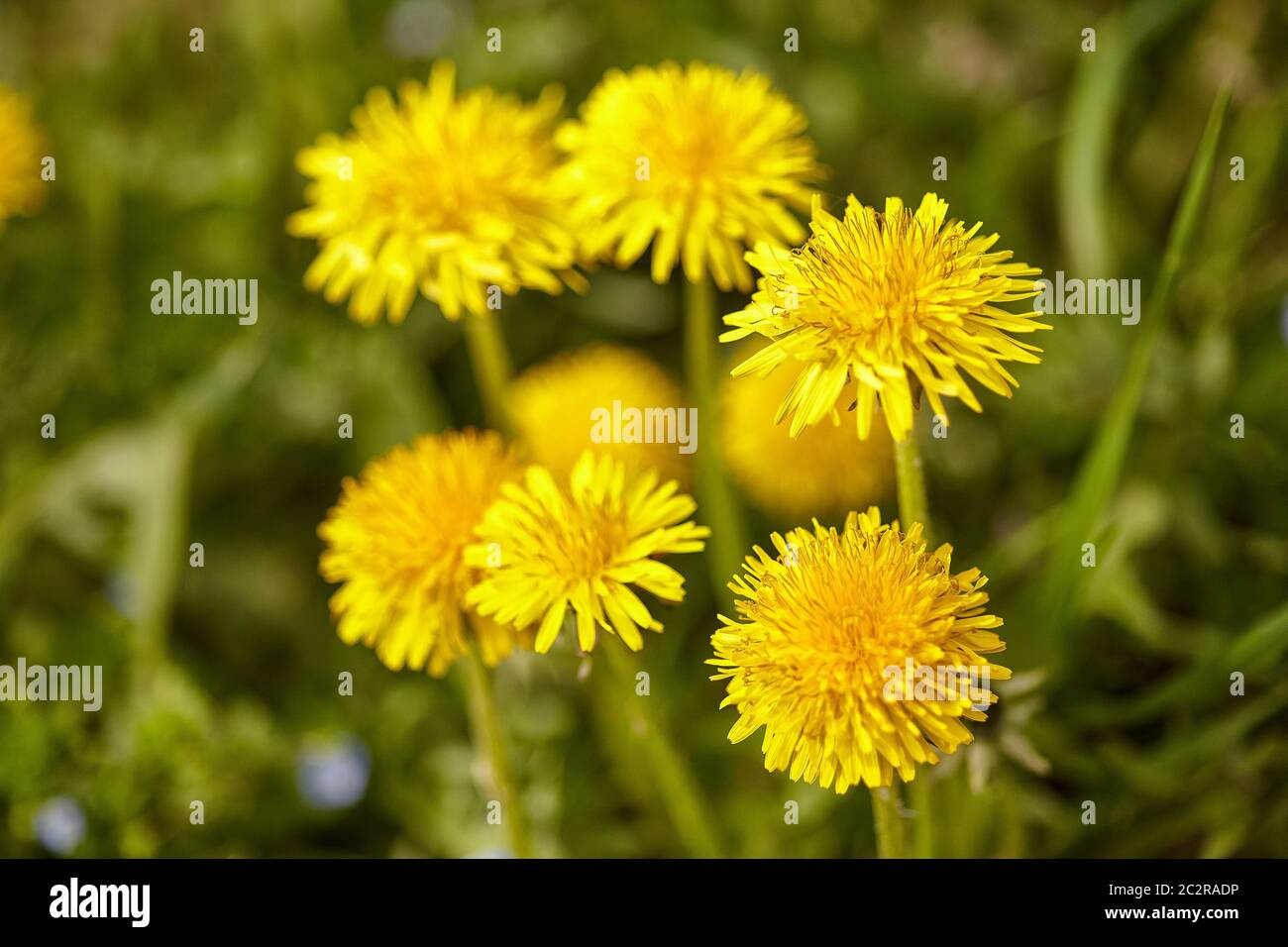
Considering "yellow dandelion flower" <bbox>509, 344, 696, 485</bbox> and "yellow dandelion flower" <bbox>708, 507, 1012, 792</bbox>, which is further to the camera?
"yellow dandelion flower" <bbox>509, 344, 696, 485</bbox>

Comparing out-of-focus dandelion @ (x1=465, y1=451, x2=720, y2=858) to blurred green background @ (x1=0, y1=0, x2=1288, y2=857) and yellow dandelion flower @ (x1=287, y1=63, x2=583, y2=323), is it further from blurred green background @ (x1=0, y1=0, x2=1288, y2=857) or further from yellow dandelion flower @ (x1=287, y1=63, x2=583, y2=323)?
yellow dandelion flower @ (x1=287, y1=63, x2=583, y2=323)

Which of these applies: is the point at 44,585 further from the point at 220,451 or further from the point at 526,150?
the point at 526,150

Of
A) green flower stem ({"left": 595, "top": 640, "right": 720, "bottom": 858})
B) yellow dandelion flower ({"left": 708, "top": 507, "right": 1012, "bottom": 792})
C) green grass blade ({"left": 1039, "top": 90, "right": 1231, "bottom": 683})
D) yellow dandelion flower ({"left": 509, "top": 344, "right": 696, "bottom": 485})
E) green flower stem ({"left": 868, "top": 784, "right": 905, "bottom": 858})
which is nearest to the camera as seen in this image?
yellow dandelion flower ({"left": 708, "top": 507, "right": 1012, "bottom": 792})

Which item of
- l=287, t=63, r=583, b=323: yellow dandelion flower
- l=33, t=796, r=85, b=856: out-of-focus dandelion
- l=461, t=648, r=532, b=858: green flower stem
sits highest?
l=287, t=63, r=583, b=323: yellow dandelion flower

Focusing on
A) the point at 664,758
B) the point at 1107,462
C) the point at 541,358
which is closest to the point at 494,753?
the point at 664,758

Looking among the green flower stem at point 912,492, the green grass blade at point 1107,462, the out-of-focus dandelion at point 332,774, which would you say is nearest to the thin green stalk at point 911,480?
the green flower stem at point 912,492

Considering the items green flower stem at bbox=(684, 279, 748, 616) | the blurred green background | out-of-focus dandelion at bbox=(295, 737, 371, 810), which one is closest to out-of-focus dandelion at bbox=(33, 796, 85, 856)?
the blurred green background
